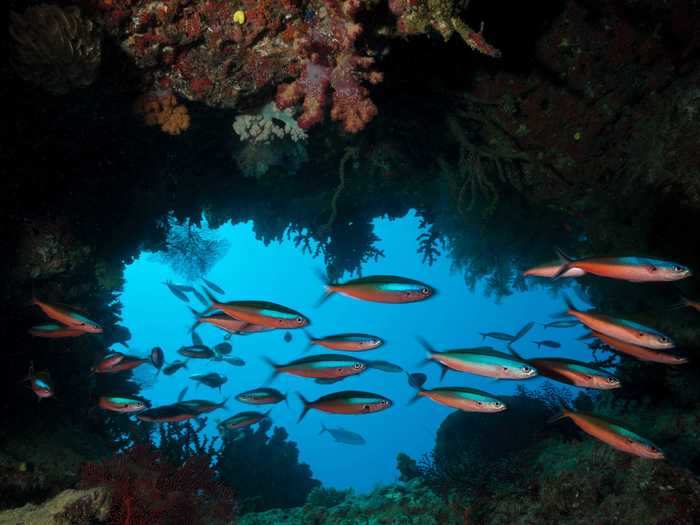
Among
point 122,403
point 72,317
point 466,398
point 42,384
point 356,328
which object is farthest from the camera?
point 356,328

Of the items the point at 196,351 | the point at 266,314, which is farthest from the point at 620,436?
the point at 196,351

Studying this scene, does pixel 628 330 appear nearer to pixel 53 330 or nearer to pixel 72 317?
pixel 72 317

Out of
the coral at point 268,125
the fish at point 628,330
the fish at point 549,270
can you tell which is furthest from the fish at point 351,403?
the coral at point 268,125

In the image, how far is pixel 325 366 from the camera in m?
4.60

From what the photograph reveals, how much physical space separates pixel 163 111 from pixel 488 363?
424 centimetres

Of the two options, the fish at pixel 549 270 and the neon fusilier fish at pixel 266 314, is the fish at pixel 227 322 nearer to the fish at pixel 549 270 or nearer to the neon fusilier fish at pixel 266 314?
the neon fusilier fish at pixel 266 314

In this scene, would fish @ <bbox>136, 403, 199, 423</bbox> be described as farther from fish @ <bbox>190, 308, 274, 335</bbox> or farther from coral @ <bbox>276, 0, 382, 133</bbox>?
coral @ <bbox>276, 0, 382, 133</bbox>

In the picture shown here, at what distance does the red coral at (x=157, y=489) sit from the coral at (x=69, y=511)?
509 millimetres

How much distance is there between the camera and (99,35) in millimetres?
3635

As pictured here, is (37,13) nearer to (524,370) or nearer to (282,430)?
(524,370)

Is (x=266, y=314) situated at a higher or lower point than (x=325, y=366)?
higher

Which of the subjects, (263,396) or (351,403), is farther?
(263,396)

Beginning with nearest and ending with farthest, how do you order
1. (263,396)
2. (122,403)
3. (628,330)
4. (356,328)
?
(628,330) → (122,403) → (263,396) → (356,328)

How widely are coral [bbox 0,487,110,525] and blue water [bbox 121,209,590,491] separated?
97.4 meters
